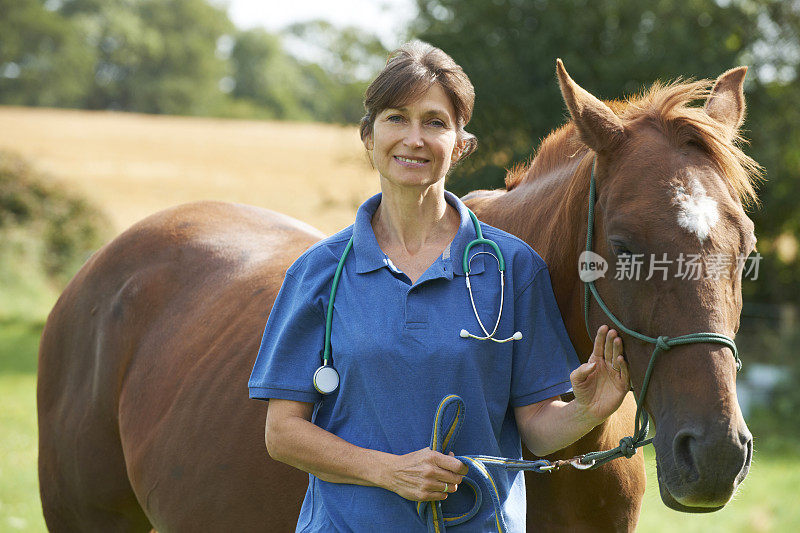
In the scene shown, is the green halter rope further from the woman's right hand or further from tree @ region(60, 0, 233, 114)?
tree @ region(60, 0, 233, 114)

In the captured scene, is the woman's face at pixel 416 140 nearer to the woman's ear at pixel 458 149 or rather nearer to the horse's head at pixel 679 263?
the woman's ear at pixel 458 149

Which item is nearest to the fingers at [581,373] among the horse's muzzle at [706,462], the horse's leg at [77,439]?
the horse's muzzle at [706,462]

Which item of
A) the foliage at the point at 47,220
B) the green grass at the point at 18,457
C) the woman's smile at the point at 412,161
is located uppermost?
the foliage at the point at 47,220

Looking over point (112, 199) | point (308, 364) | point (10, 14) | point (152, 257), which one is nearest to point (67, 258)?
point (112, 199)

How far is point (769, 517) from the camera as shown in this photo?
632 centimetres

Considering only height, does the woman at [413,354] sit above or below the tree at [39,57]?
A: below

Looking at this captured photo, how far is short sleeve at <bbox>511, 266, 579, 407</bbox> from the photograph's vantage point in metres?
2.08

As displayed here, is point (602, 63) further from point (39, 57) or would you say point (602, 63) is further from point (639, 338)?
point (39, 57)

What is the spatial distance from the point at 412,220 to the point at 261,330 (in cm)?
120

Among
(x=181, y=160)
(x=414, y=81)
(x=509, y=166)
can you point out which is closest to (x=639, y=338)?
(x=414, y=81)

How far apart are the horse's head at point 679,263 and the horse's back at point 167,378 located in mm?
1410

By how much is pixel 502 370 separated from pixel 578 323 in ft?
1.10

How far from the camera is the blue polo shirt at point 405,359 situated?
197 centimetres

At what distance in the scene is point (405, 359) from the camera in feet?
6.43
